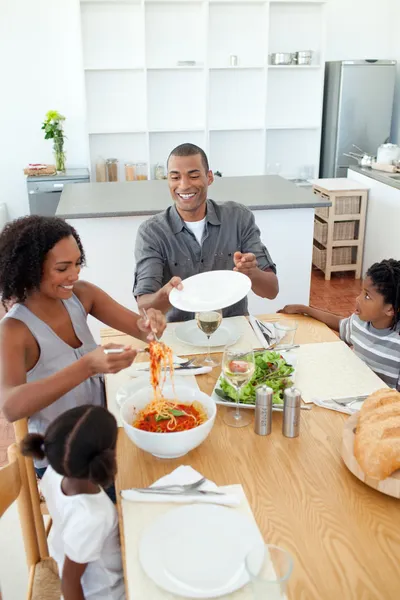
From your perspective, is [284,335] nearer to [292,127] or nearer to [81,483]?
[81,483]

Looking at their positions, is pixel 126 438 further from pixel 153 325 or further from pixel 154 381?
pixel 153 325

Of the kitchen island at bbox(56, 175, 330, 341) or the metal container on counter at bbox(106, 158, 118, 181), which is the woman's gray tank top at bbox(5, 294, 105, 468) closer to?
the kitchen island at bbox(56, 175, 330, 341)

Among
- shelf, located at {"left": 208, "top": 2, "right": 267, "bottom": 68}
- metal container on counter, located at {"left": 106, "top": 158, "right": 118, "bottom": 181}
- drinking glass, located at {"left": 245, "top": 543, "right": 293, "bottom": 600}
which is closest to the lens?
drinking glass, located at {"left": 245, "top": 543, "right": 293, "bottom": 600}

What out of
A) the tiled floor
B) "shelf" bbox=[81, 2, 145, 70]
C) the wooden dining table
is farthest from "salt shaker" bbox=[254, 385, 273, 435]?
"shelf" bbox=[81, 2, 145, 70]

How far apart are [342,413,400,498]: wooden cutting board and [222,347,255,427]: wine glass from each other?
0.85 ft

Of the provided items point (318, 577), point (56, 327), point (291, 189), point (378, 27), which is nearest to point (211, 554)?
point (318, 577)

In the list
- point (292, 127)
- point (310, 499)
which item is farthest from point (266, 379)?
point (292, 127)

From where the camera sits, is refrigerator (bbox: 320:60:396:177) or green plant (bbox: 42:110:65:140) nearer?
green plant (bbox: 42:110:65:140)

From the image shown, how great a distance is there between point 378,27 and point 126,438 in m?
6.10

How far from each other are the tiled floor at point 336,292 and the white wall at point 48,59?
2184 millimetres

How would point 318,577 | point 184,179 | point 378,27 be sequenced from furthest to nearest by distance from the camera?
point 378,27
point 184,179
point 318,577

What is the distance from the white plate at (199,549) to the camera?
96 centimetres

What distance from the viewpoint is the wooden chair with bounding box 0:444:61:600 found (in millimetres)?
1290

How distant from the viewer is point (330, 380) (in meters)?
1.61
